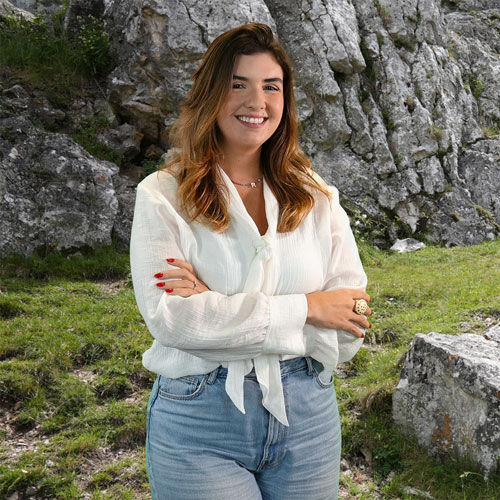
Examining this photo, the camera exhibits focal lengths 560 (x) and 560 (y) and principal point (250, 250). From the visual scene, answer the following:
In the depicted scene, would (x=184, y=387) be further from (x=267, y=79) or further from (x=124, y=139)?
(x=124, y=139)

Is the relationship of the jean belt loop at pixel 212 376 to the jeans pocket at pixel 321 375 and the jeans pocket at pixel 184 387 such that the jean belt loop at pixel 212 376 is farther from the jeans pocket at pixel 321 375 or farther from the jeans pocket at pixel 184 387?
the jeans pocket at pixel 321 375

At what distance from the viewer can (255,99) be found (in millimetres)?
2254

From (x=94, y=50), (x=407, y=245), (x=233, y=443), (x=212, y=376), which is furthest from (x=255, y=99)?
(x=94, y=50)

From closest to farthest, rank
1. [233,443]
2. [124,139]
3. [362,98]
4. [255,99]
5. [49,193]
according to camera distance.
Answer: [233,443] < [255,99] < [49,193] < [124,139] < [362,98]

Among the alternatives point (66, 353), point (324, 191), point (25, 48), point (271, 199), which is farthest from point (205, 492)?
point (25, 48)

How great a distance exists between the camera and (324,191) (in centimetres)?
245

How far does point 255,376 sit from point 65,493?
104 inches

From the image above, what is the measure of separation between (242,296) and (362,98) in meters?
10.7

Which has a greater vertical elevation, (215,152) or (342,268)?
(215,152)

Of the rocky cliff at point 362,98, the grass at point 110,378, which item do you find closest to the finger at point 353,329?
the grass at point 110,378

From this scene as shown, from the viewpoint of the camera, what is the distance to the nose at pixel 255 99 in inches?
88.6

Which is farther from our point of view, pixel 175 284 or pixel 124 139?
pixel 124 139

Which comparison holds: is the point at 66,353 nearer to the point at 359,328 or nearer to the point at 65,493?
the point at 65,493

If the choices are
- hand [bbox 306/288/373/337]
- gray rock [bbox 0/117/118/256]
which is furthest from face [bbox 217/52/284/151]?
gray rock [bbox 0/117/118/256]
